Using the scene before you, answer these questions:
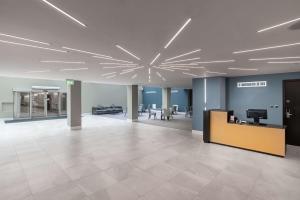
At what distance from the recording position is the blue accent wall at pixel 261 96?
6.66 metres

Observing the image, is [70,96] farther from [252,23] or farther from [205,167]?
[252,23]

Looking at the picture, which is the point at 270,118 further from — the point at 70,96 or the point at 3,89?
the point at 3,89

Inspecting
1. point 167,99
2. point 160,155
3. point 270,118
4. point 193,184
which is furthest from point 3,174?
point 167,99

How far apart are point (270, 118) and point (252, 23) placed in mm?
5929

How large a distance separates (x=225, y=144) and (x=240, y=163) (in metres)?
1.87

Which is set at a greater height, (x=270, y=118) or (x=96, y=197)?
(x=270, y=118)

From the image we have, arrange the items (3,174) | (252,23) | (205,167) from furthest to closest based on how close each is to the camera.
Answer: (205,167), (3,174), (252,23)

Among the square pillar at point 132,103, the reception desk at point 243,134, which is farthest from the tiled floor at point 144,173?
the square pillar at point 132,103

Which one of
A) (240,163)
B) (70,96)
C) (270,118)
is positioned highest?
(70,96)

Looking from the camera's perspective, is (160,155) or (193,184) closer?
(193,184)

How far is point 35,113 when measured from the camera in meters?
14.4

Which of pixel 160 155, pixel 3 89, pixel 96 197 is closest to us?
pixel 96 197

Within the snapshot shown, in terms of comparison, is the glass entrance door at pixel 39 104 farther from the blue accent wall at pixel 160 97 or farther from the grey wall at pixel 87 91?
the blue accent wall at pixel 160 97

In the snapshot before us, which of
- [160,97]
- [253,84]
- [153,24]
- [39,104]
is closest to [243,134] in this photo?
[253,84]
